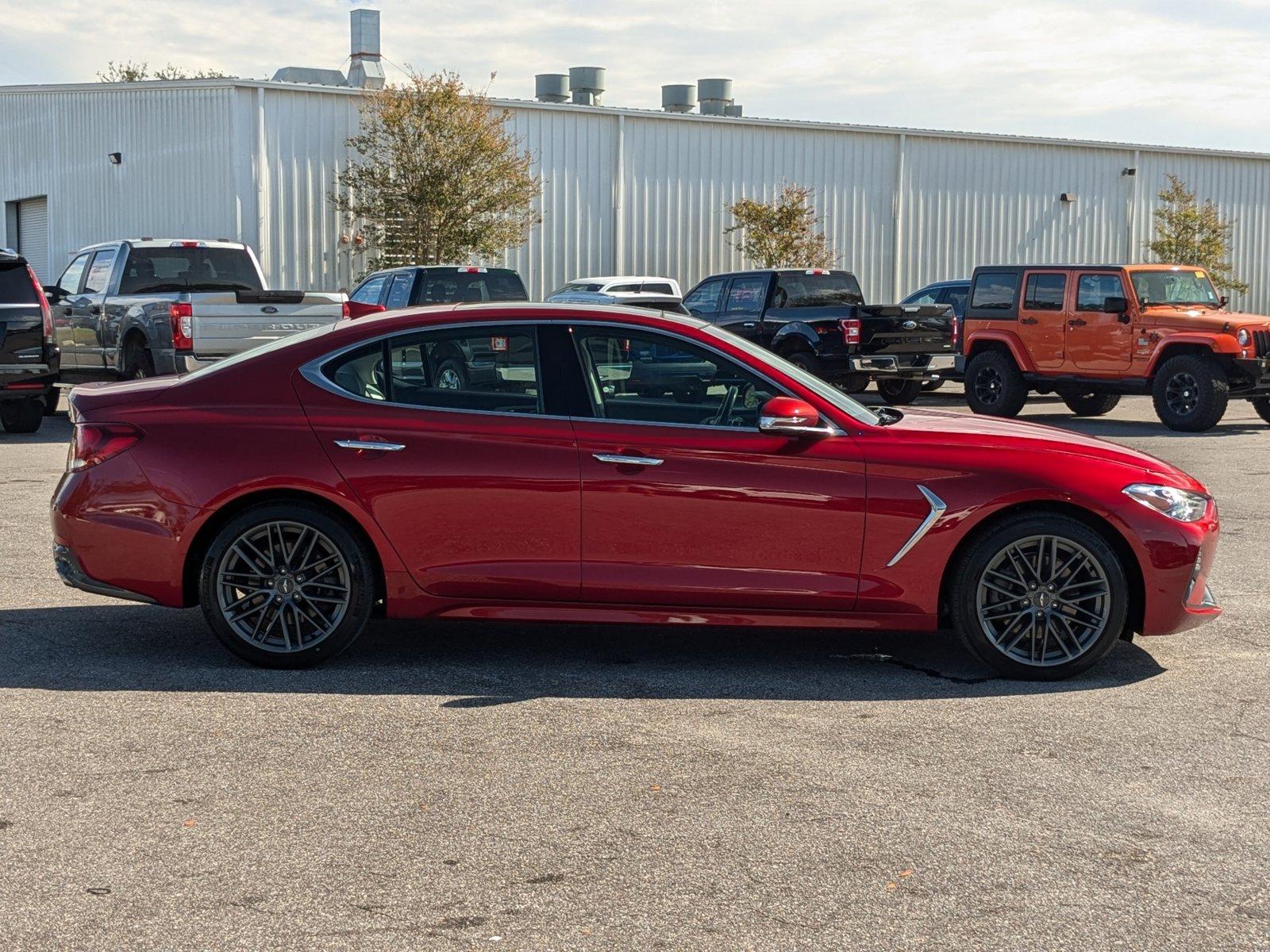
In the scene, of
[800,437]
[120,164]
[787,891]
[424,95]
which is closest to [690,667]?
[800,437]

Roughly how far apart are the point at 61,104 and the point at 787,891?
34.1m

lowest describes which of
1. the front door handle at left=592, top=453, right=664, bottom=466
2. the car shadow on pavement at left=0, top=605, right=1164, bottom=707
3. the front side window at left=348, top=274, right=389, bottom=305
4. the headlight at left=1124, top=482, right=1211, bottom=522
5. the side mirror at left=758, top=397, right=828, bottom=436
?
the car shadow on pavement at left=0, top=605, right=1164, bottom=707

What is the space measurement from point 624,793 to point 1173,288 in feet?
53.2

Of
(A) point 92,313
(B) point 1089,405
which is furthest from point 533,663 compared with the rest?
(B) point 1089,405

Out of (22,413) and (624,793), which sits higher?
(22,413)

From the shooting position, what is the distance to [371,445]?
255 inches

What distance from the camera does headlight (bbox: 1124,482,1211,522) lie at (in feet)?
21.2

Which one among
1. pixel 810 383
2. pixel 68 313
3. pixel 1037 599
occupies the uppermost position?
pixel 68 313

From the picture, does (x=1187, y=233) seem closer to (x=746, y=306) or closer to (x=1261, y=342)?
(x=746, y=306)

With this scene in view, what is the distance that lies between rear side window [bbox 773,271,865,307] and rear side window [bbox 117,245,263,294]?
6962 millimetres

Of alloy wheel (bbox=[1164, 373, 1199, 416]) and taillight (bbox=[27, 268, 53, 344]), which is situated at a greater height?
taillight (bbox=[27, 268, 53, 344])

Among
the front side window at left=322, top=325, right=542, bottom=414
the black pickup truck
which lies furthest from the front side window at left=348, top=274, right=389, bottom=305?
the front side window at left=322, top=325, right=542, bottom=414

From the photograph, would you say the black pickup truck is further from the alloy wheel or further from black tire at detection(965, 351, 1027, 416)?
the alloy wheel

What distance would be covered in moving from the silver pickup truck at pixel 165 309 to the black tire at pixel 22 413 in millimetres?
921
